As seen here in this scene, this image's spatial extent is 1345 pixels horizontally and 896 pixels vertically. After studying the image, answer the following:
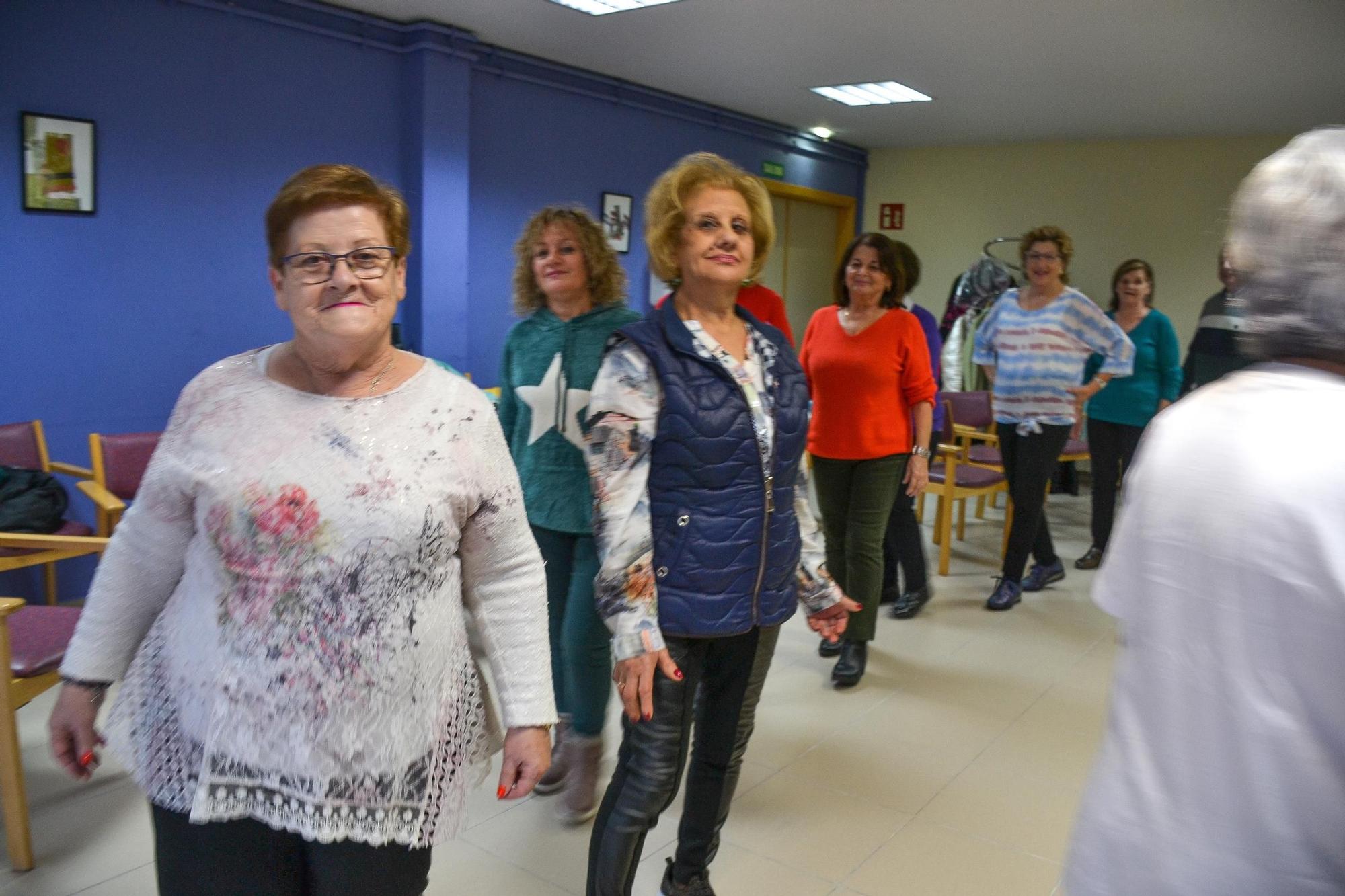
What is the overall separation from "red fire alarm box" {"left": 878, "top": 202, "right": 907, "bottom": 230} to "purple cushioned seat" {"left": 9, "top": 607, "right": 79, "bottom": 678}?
7.88 metres

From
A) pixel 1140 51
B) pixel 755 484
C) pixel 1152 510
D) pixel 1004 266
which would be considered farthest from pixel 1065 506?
pixel 1152 510

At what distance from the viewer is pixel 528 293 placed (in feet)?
8.47

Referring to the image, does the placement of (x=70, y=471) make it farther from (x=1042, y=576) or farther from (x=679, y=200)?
(x=1042, y=576)

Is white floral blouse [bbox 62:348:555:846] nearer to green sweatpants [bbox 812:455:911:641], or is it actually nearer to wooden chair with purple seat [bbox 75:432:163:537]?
green sweatpants [bbox 812:455:911:641]

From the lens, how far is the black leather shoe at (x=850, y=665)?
3.40 m

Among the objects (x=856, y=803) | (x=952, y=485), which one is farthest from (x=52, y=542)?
(x=952, y=485)

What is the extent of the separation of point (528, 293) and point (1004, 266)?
648cm

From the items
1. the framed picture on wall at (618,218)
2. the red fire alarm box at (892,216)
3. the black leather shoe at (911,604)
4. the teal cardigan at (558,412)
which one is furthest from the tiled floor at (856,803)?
the red fire alarm box at (892,216)

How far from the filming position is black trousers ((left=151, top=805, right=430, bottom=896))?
122cm

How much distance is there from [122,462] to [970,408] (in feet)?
14.4

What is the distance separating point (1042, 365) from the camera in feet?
13.3

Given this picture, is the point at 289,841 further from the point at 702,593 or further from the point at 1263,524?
the point at 1263,524

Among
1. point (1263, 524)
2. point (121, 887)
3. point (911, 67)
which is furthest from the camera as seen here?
point (911, 67)

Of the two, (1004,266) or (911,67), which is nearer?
(911,67)
